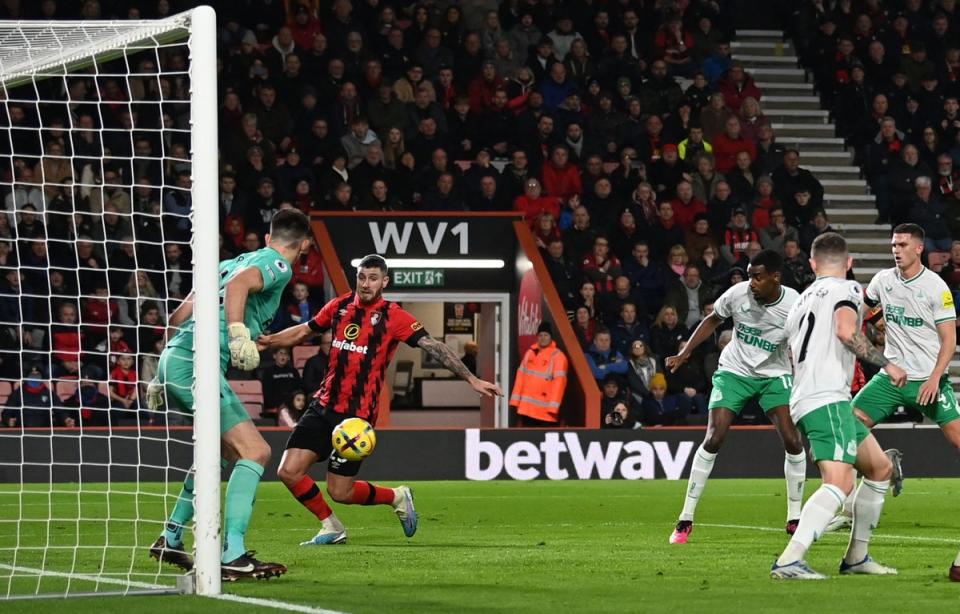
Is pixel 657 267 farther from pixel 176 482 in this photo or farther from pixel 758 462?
pixel 176 482

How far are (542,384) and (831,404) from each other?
10578mm

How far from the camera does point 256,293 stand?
817 cm

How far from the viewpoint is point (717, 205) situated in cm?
2119

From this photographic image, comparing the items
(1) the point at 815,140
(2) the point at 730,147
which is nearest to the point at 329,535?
(2) the point at 730,147

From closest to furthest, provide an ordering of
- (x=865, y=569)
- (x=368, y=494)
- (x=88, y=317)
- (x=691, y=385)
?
(x=865, y=569) → (x=368, y=494) → (x=88, y=317) → (x=691, y=385)

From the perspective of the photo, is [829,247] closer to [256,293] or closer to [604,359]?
[256,293]

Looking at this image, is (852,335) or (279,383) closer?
(852,335)

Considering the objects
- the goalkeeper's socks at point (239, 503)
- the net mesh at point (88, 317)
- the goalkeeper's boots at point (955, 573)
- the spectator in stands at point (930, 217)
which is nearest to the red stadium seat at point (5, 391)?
the net mesh at point (88, 317)

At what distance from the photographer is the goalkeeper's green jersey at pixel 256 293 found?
8.12 m

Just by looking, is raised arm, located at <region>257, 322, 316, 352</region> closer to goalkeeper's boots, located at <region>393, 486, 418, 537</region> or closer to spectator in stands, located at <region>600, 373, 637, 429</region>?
goalkeeper's boots, located at <region>393, 486, 418, 537</region>

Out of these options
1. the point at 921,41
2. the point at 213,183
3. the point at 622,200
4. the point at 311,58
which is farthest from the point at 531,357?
the point at 213,183

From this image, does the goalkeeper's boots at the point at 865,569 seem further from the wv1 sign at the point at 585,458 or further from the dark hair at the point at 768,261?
the wv1 sign at the point at 585,458

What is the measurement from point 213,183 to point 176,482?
9.86 m

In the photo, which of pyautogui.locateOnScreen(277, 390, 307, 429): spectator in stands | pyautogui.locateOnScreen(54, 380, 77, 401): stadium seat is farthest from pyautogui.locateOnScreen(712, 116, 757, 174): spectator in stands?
pyautogui.locateOnScreen(54, 380, 77, 401): stadium seat
